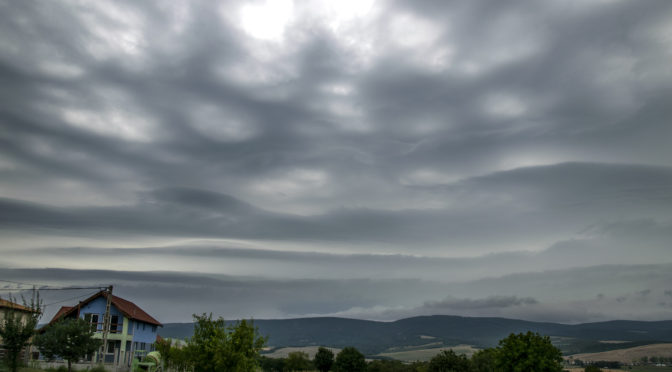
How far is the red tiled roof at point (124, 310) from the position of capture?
→ 7651 cm

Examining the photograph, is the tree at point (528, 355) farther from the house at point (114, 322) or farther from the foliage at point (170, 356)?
the house at point (114, 322)

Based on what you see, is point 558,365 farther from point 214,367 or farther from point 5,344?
point 5,344

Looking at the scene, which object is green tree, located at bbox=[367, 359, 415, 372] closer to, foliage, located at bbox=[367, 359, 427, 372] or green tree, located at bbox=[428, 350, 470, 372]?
foliage, located at bbox=[367, 359, 427, 372]

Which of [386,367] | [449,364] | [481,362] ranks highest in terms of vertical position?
[481,362]

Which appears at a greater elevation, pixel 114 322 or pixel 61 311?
pixel 61 311

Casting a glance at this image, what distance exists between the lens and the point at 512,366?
40844 millimetres

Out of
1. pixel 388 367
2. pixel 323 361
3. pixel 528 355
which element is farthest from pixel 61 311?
pixel 528 355

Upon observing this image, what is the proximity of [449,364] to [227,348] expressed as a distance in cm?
4340

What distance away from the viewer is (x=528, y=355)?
39.9 m

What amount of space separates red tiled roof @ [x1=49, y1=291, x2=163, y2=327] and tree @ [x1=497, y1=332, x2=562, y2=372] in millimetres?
58298

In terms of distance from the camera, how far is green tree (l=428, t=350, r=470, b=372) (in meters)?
69.4

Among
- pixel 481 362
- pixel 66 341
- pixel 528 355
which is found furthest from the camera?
pixel 481 362

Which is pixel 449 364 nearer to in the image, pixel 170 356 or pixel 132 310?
pixel 170 356

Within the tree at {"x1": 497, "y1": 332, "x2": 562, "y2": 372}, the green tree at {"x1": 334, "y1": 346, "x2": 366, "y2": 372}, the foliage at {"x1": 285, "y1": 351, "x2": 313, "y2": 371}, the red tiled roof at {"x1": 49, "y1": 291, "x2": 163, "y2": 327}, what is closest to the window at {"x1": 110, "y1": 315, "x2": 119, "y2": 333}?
the red tiled roof at {"x1": 49, "y1": 291, "x2": 163, "y2": 327}
